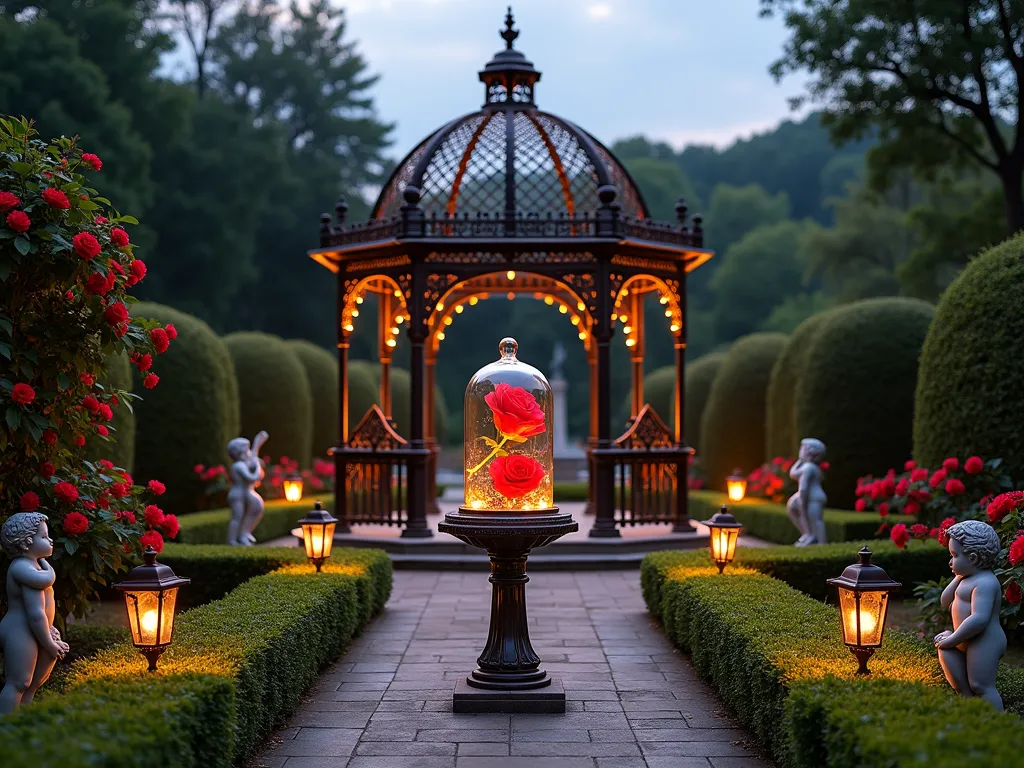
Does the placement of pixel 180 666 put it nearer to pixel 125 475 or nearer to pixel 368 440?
pixel 125 475

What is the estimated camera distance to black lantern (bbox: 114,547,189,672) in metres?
5.67

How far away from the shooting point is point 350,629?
8820 millimetres

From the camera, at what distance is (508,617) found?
7.25 meters

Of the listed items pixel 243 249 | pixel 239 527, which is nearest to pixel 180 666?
pixel 239 527

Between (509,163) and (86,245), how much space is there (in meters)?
8.03

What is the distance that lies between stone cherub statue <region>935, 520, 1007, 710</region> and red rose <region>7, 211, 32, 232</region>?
5.05m

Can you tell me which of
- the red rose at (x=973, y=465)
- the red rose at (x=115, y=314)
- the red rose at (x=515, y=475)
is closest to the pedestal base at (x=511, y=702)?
the red rose at (x=515, y=475)

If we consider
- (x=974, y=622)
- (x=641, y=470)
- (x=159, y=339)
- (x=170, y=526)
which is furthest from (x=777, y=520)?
(x=159, y=339)

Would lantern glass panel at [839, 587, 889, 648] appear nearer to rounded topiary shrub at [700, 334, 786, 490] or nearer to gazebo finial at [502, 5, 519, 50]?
gazebo finial at [502, 5, 519, 50]

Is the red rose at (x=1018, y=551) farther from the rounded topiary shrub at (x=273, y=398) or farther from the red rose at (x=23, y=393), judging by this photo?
the rounded topiary shrub at (x=273, y=398)

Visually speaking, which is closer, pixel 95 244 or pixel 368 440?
pixel 95 244

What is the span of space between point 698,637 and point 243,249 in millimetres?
26306

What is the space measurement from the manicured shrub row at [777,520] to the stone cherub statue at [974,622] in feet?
23.4

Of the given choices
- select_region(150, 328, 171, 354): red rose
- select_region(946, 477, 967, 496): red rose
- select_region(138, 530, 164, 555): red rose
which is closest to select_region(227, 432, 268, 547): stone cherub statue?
select_region(138, 530, 164, 555): red rose
